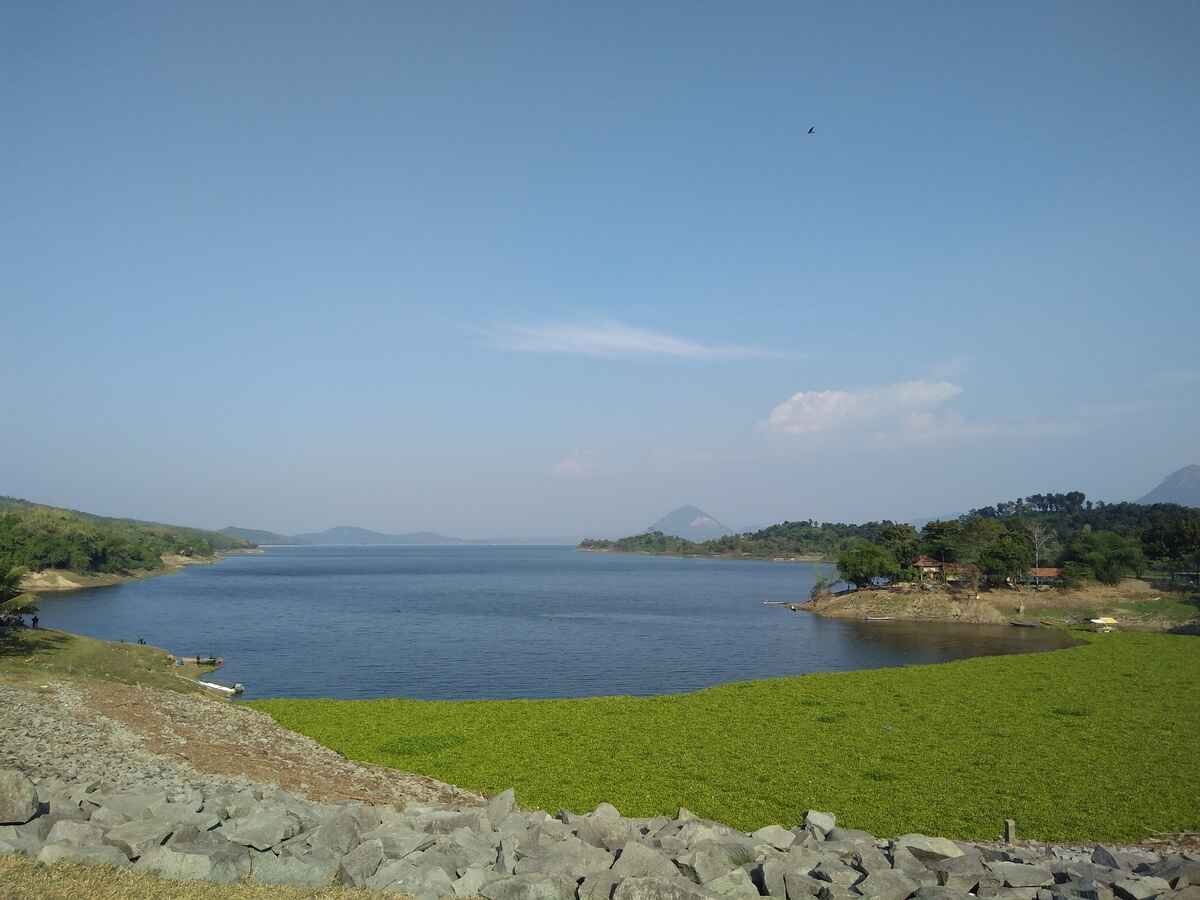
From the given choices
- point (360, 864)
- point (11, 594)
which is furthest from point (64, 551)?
point (360, 864)

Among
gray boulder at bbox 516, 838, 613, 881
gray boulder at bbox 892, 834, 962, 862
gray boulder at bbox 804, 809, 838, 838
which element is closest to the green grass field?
gray boulder at bbox 804, 809, 838, 838

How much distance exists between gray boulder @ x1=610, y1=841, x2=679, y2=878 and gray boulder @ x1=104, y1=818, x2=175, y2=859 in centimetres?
623

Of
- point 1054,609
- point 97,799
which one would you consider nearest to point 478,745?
point 97,799

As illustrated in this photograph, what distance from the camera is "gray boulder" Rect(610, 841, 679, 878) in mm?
10875

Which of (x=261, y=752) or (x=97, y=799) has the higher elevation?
(x=97, y=799)

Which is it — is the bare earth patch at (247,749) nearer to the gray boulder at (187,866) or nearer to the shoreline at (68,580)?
the gray boulder at (187,866)

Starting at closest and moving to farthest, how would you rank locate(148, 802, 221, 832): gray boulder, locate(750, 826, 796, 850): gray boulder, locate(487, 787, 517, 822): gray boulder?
locate(148, 802, 221, 832): gray boulder → locate(750, 826, 796, 850): gray boulder → locate(487, 787, 517, 822): gray boulder

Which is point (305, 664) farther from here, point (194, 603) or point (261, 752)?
point (194, 603)

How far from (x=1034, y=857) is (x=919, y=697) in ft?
59.5

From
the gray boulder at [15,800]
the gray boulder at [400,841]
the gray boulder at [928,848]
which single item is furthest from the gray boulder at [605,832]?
the gray boulder at [15,800]

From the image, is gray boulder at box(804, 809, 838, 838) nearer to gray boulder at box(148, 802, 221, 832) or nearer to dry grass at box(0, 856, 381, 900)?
dry grass at box(0, 856, 381, 900)

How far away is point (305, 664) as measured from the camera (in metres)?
47.8

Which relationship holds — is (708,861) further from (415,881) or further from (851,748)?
(851,748)

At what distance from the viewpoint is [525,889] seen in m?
10.0
